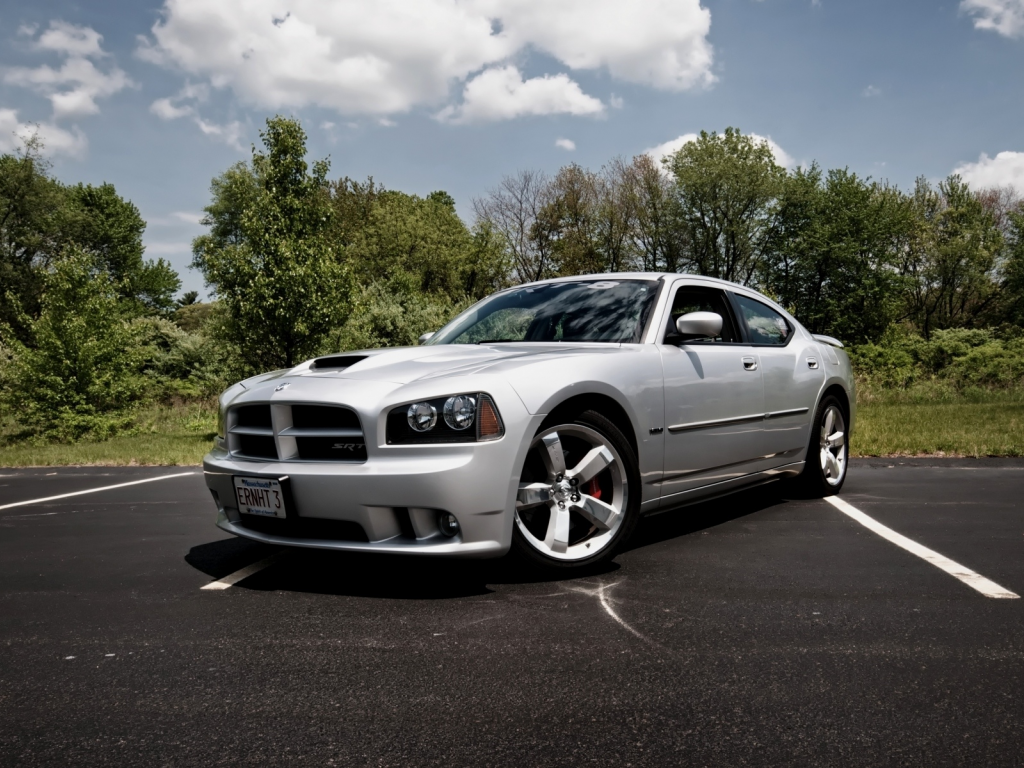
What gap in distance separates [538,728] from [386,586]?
1.67m

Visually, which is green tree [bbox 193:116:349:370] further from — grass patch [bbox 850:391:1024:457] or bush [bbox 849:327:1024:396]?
bush [bbox 849:327:1024:396]

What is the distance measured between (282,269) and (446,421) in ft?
48.3

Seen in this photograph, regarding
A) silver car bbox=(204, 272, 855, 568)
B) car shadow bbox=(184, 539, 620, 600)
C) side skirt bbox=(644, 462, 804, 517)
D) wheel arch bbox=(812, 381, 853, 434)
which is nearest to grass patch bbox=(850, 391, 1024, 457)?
wheel arch bbox=(812, 381, 853, 434)

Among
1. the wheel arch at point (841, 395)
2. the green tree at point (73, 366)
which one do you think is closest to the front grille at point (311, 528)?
the wheel arch at point (841, 395)

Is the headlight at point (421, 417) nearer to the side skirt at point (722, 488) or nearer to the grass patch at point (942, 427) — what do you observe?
the side skirt at point (722, 488)

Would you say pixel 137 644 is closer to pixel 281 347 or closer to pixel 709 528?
pixel 709 528

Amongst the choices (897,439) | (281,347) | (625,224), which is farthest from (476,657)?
(625,224)

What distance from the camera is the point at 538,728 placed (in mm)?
2246

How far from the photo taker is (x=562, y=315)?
4910 mm

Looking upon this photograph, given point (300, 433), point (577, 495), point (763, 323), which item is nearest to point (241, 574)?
point (300, 433)

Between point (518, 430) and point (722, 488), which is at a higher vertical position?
point (518, 430)

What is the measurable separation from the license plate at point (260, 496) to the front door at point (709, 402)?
1.96m

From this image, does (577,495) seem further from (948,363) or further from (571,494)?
(948,363)

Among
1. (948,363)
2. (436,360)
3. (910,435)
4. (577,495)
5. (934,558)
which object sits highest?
(436,360)
